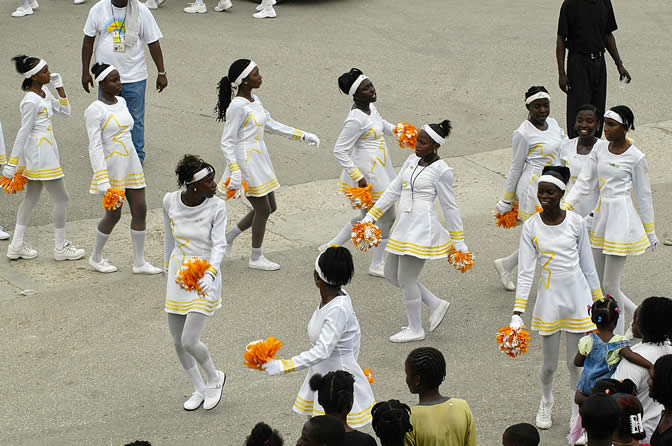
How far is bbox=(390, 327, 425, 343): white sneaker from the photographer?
326 inches

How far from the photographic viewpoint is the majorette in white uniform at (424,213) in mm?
8031

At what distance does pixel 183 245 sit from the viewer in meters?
7.03

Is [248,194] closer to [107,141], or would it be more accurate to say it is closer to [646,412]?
[107,141]

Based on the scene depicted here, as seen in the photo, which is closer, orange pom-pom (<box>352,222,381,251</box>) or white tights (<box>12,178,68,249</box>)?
orange pom-pom (<box>352,222,381,251</box>)

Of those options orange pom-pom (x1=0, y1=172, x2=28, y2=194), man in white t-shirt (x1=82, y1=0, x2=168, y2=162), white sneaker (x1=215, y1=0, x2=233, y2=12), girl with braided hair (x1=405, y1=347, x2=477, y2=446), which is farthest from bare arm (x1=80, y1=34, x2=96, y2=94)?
girl with braided hair (x1=405, y1=347, x2=477, y2=446)

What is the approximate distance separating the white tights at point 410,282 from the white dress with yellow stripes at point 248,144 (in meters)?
1.77

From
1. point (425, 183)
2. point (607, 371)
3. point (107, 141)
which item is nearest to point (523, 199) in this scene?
point (425, 183)

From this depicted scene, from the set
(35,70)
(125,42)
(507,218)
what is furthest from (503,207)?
(125,42)

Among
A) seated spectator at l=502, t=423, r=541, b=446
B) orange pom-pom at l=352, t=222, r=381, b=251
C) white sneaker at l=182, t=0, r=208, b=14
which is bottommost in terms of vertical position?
white sneaker at l=182, t=0, r=208, b=14

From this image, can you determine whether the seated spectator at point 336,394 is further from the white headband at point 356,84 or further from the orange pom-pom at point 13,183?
the orange pom-pom at point 13,183

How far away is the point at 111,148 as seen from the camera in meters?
9.20

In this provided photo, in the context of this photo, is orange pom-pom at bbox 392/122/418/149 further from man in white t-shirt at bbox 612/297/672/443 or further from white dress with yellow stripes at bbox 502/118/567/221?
man in white t-shirt at bbox 612/297/672/443

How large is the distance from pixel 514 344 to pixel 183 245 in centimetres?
236

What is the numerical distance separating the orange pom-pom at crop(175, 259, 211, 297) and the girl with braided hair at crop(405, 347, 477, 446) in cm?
201
